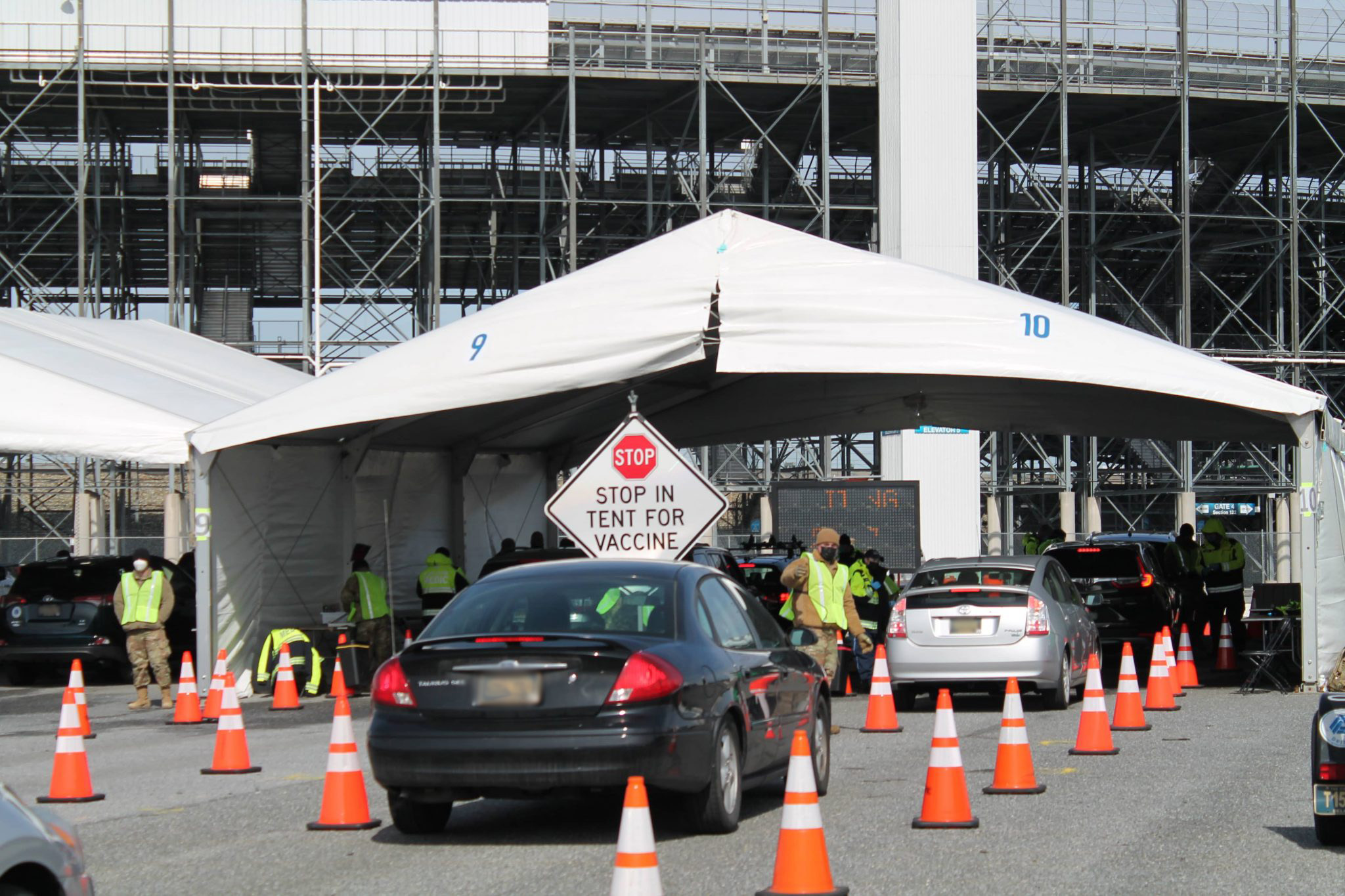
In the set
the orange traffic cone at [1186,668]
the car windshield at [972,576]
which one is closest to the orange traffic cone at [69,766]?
the car windshield at [972,576]

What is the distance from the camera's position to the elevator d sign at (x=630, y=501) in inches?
511

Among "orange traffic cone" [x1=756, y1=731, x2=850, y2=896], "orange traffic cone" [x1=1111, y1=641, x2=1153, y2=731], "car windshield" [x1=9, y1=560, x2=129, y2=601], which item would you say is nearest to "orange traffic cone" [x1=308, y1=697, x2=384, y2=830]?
"orange traffic cone" [x1=756, y1=731, x2=850, y2=896]

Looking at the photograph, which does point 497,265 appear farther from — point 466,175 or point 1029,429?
point 1029,429

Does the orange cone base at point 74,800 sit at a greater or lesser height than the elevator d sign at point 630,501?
lesser

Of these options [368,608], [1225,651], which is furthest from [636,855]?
[1225,651]

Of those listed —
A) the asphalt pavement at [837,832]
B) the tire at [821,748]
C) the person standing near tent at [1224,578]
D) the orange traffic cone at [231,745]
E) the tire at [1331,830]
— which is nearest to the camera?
the asphalt pavement at [837,832]

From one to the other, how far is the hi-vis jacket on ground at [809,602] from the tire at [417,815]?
5999 mm

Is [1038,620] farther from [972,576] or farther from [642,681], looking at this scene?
[642,681]

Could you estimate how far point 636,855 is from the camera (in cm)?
614

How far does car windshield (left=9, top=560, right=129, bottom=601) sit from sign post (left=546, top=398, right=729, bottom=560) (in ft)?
33.1

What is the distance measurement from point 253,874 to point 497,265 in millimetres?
39672

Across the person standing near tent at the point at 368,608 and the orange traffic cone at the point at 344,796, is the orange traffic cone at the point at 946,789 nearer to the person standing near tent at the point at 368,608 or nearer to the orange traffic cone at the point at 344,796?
the orange traffic cone at the point at 344,796

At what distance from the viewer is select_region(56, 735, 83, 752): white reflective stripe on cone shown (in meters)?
10.7

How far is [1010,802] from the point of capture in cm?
1030
